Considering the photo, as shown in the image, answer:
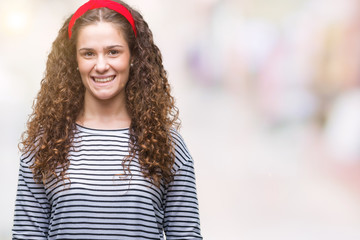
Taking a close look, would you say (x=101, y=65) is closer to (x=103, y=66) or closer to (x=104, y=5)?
(x=103, y=66)

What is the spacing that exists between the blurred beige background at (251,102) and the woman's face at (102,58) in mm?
1048

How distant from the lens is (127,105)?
1.59 meters

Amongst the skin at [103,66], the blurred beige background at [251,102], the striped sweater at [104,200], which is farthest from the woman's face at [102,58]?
the blurred beige background at [251,102]

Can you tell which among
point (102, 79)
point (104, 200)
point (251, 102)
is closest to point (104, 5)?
point (102, 79)

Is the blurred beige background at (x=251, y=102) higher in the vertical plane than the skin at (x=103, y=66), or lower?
higher

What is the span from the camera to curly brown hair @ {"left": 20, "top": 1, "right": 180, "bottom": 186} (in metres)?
1.51

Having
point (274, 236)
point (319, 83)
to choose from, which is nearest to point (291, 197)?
point (274, 236)

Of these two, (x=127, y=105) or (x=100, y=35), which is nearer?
(x=100, y=35)

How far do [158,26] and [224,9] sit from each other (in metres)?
0.32

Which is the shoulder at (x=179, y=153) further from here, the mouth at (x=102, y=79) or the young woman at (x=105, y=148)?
the mouth at (x=102, y=79)

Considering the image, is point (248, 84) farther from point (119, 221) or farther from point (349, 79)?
point (119, 221)

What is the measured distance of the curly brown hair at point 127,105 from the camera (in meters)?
1.51

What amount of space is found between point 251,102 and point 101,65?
1234 mm

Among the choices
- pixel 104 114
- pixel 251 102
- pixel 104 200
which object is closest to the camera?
pixel 104 200
